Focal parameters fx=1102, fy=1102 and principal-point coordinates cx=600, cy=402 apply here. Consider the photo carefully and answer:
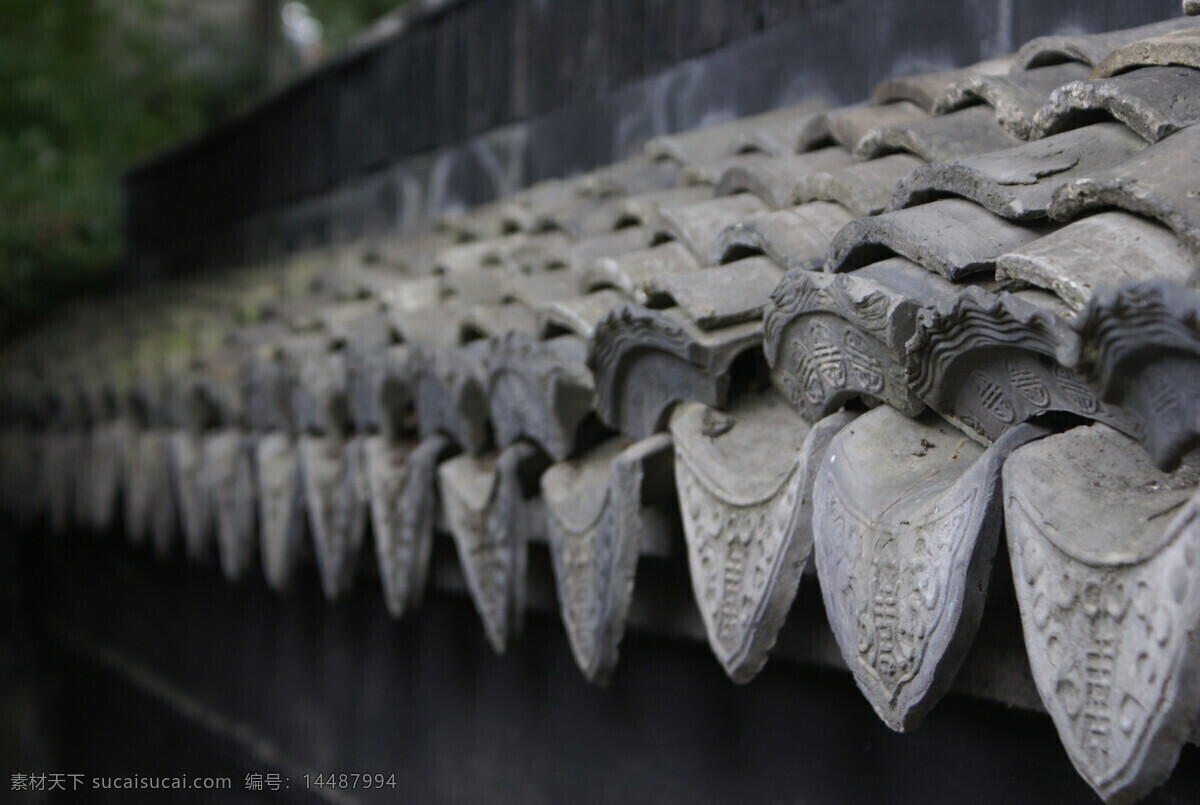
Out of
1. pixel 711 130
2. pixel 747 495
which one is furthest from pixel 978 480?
pixel 711 130

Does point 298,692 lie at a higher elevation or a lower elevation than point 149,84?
lower

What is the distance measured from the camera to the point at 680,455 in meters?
1.65

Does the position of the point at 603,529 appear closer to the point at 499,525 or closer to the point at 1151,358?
the point at 499,525

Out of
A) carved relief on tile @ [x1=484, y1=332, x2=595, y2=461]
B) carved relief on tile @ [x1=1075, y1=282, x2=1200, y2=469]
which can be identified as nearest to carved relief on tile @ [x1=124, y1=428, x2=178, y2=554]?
carved relief on tile @ [x1=484, y1=332, x2=595, y2=461]

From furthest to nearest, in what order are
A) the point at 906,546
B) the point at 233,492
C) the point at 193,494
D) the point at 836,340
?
the point at 193,494 → the point at 233,492 → the point at 836,340 → the point at 906,546

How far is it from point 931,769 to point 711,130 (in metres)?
1.77

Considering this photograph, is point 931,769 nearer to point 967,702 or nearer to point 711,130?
point 967,702

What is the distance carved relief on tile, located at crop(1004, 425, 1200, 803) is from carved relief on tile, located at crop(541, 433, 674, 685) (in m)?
0.70

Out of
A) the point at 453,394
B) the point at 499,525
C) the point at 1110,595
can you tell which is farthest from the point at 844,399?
the point at 453,394

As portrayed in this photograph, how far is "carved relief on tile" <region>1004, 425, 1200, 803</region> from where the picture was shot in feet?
3.03

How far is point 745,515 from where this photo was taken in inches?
58.6

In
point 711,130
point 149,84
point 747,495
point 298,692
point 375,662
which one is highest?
point 149,84

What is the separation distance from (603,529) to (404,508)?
739 mm

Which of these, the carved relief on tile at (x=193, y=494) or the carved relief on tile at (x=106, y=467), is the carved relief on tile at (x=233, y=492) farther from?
the carved relief on tile at (x=106, y=467)
